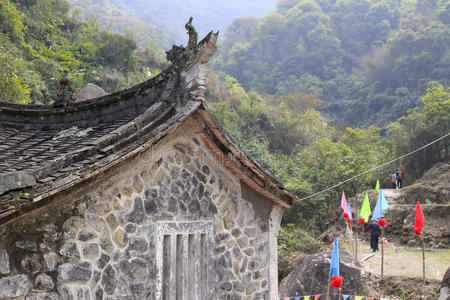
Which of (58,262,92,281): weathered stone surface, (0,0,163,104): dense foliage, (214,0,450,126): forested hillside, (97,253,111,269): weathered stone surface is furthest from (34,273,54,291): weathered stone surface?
(214,0,450,126): forested hillside

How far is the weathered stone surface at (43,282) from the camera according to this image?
4250mm

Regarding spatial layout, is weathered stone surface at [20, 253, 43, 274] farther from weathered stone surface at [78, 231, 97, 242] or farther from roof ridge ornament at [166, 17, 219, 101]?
roof ridge ornament at [166, 17, 219, 101]

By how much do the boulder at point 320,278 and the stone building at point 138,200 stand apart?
6.62 m

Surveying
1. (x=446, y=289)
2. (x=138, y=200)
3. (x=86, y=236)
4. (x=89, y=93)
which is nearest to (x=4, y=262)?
(x=86, y=236)

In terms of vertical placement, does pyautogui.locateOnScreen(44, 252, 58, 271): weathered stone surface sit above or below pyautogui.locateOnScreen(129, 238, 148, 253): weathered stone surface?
below

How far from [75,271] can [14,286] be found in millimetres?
650

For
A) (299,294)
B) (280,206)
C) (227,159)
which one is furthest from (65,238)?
(299,294)

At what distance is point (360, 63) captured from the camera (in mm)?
61031

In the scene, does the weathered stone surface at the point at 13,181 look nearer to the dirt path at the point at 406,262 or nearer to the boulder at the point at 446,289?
the boulder at the point at 446,289

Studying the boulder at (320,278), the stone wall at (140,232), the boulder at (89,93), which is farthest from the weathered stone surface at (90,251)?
the boulder at (89,93)

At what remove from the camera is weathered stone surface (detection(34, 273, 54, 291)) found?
13.9 ft

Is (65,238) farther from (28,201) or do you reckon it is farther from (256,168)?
(256,168)

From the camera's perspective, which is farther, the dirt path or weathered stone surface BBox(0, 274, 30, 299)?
the dirt path

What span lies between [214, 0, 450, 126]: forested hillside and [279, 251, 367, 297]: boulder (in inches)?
1454
